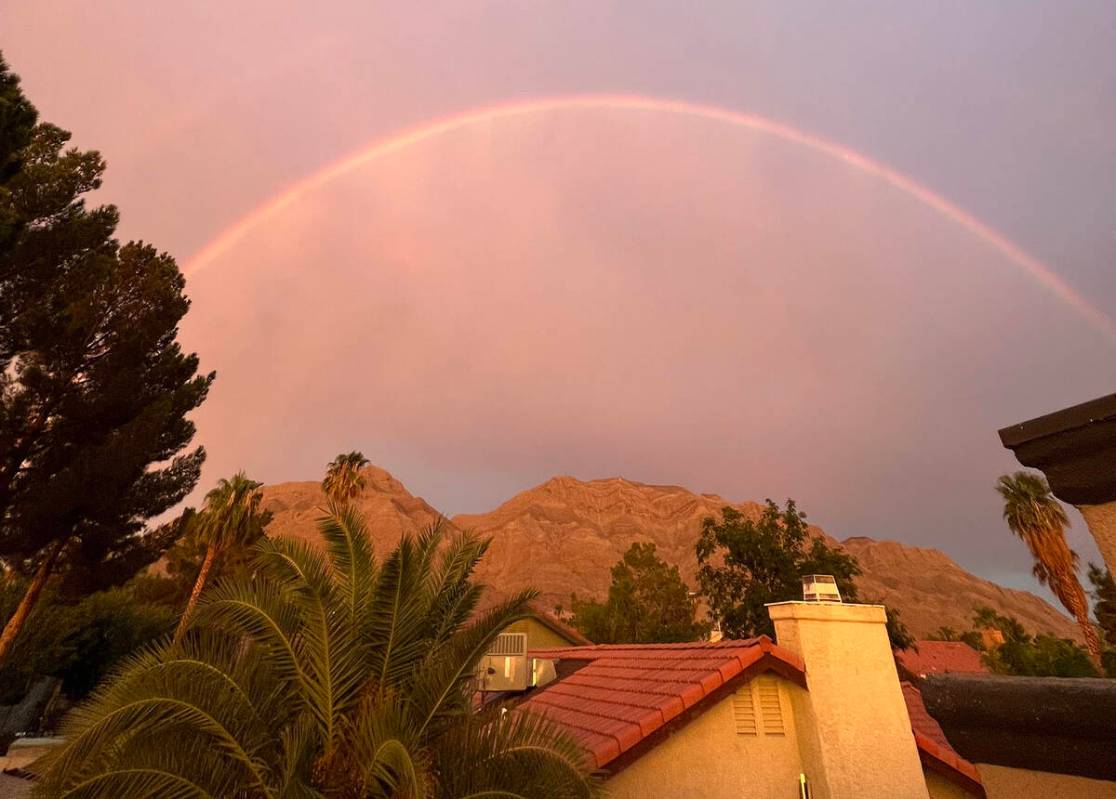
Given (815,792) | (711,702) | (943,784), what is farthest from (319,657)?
(943,784)

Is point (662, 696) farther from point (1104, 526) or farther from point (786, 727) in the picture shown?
point (1104, 526)

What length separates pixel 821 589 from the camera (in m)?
10.1

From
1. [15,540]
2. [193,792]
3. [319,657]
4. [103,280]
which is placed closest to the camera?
[193,792]

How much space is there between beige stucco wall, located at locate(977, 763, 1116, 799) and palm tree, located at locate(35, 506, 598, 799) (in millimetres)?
4422

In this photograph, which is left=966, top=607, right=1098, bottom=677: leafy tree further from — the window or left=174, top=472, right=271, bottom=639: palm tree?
left=174, top=472, right=271, bottom=639: palm tree

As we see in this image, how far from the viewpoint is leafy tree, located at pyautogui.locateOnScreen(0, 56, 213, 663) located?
2031cm

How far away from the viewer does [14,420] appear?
72.1 feet

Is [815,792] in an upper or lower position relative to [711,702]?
lower

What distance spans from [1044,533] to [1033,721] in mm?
41995

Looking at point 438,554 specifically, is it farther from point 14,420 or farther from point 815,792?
point 14,420

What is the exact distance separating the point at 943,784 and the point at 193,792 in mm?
10860

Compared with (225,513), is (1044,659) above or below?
below

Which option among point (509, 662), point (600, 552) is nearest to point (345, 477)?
point (509, 662)

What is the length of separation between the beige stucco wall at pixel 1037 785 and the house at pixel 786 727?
21.6 ft
